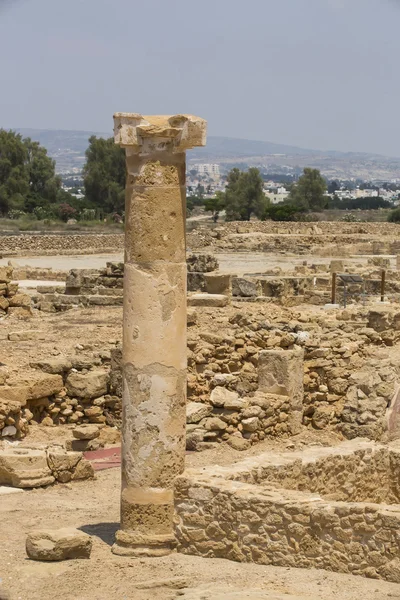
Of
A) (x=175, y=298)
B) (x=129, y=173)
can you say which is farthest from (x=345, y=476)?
(x=129, y=173)

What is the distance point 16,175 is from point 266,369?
6463cm

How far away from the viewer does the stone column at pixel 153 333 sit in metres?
8.16

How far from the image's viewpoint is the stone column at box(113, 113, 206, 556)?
8164 millimetres

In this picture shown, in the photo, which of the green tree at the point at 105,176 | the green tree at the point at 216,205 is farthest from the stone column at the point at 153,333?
the green tree at the point at 216,205

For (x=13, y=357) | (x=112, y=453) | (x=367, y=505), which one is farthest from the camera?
(x=13, y=357)

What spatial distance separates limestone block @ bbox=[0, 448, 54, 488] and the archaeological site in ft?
0.04

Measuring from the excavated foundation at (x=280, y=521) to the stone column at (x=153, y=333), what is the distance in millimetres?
208

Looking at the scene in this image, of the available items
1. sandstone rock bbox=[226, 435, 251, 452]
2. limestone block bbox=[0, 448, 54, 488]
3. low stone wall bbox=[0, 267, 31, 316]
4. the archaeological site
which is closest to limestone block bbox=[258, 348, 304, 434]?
the archaeological site

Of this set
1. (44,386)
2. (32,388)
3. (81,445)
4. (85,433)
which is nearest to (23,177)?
(44,386)

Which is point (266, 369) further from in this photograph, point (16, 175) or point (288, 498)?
point (16, 175)

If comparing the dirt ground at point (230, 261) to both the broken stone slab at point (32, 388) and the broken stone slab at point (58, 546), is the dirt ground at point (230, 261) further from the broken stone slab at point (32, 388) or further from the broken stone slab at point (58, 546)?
the broken stone slab at point (58, 546)

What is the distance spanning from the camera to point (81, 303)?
73.9 ft

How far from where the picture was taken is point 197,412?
1199 cm

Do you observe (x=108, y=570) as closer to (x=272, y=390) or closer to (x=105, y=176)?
(x=272, y=390)
